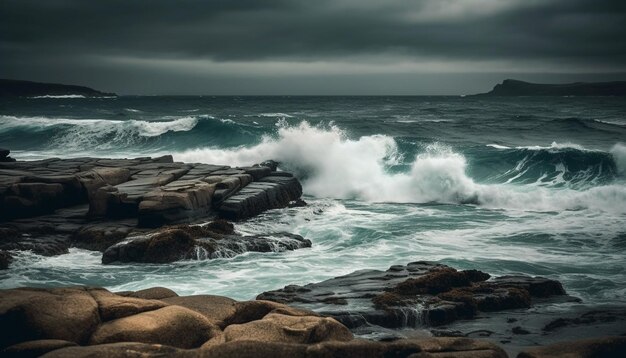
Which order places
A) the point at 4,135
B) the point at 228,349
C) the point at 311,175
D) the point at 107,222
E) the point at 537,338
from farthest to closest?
1. the point at 4,135
2. the point at 311,175
3. the point at 107,222
4. the point at 537,338
5. the point at 228,349

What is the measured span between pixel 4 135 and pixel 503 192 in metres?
34.6

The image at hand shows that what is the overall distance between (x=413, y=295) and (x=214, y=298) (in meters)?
3.42

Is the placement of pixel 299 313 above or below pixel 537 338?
above

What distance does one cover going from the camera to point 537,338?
24.8ft

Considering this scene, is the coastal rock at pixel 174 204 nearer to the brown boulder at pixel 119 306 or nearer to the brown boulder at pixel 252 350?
the brown boulder at pixel 119 306

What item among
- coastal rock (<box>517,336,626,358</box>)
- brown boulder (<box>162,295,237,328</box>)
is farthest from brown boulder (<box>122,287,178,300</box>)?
coastal rock (<box>517,336,626,358</box>)

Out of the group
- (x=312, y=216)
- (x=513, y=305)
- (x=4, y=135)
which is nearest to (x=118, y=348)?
(x=513, y=305)

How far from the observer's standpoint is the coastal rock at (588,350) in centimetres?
494

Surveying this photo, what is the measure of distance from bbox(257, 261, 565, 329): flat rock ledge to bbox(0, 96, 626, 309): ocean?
4.13 feet

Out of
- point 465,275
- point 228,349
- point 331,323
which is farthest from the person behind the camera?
point 465,275

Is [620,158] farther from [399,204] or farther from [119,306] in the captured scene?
[119,306]

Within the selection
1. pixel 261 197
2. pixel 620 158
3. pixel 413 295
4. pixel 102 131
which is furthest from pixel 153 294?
pixel 102 131

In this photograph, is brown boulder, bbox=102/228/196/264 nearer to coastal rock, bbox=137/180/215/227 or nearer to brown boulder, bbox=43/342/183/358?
coastal rock, bbox=137/180/215/227

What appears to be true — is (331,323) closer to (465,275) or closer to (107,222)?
(465,275)
